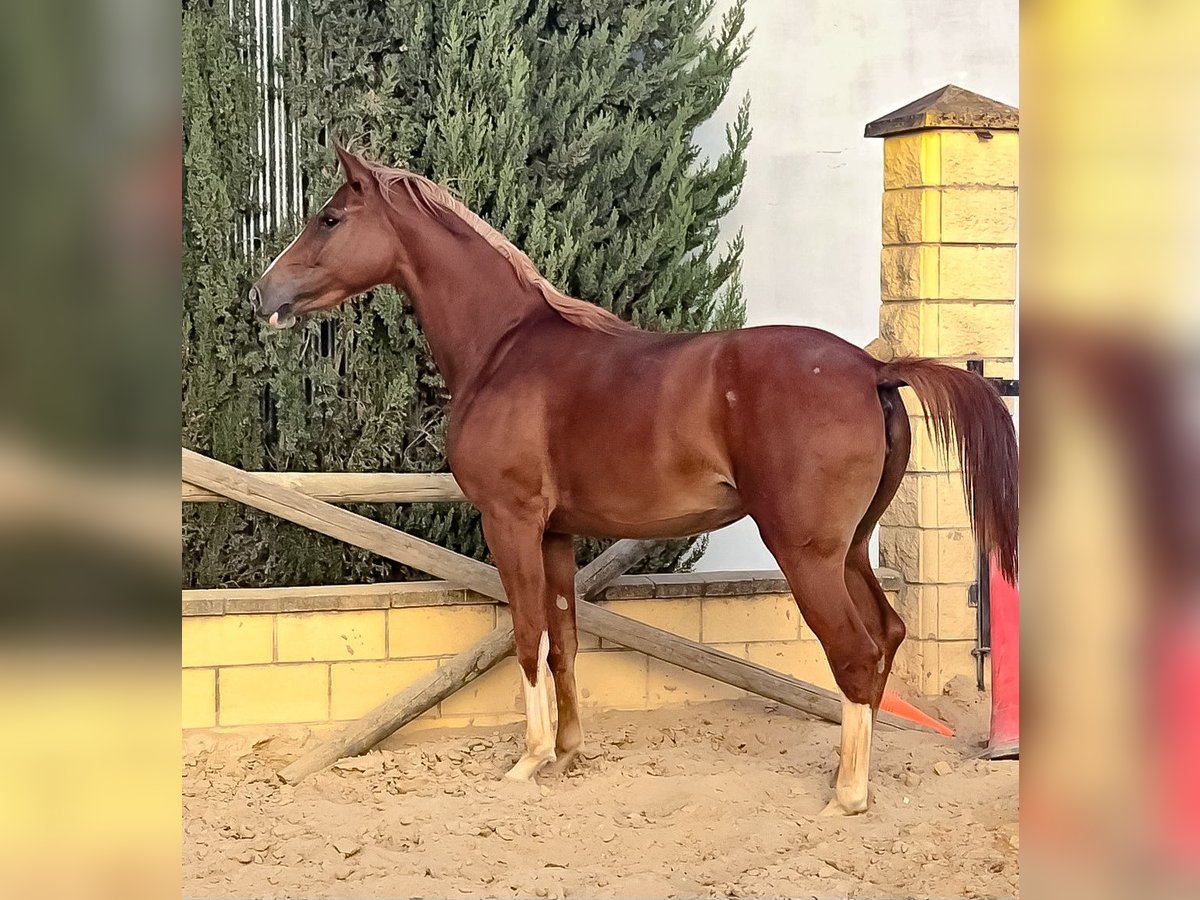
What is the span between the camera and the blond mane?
4.30 meters

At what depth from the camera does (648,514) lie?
405cm

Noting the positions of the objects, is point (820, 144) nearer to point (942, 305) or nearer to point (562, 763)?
point (942, 305)

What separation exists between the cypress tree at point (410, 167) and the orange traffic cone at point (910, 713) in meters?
1.20

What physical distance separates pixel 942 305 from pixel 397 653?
270 centimetres

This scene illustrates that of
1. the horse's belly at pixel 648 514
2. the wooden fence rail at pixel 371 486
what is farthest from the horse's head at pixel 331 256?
the horse's belly at pixel 648 514

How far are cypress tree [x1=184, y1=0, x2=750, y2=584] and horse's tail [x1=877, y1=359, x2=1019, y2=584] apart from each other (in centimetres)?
202

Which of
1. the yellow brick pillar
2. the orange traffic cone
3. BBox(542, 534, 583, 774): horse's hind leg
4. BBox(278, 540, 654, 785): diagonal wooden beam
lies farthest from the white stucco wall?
BBox(542, 534, 583, 774): horse's hind leg

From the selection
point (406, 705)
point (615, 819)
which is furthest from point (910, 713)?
point (406, 705)

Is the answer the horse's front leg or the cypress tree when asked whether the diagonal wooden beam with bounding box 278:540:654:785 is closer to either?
the horse's front leg

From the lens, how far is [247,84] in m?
5.27

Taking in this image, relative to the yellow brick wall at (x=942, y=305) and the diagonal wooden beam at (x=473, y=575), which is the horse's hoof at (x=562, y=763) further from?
the yellow brick wall at (x=942, y=305)

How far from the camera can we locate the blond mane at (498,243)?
4305 millimetres
